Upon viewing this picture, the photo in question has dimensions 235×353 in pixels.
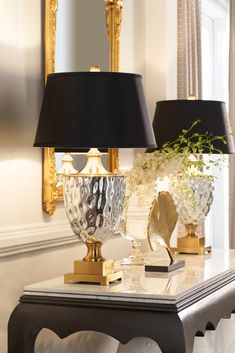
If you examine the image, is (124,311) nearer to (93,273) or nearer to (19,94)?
(93,273)

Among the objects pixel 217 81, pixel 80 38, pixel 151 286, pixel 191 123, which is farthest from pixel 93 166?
pixel 217 81

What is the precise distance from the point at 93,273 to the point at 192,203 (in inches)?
46.5

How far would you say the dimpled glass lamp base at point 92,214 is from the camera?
2787 millimetres

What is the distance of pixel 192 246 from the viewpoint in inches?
150

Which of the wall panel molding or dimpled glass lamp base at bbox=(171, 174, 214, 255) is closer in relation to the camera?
the wall panel molding

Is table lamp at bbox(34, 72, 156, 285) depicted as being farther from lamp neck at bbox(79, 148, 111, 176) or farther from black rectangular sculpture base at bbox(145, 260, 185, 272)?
black rectangular sculpture base at bbox(145, 260, 185, 272)

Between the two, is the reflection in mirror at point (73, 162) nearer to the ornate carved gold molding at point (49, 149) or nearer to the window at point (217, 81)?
the ornate carved gold molding at point (49, 149)

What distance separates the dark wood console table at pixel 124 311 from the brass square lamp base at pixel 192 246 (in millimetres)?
840

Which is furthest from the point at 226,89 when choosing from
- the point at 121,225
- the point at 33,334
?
the point at 33,334

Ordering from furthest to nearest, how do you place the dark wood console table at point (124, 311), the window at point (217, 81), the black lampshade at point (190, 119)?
the window at point (217, 81) < the black lampshade at point (190, 119) < the dark wood console table at point (124, 311)

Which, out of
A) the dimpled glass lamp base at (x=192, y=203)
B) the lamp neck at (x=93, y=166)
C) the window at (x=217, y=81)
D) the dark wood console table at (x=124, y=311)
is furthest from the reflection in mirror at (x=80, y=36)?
the window at (x=217, y=81)

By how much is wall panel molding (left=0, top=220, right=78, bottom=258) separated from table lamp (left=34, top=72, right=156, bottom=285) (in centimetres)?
28

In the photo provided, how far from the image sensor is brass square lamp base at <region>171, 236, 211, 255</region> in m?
3.79

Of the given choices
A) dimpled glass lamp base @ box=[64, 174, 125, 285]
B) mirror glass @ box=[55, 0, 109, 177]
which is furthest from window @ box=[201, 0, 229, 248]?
dimpled glass lamp base @ box=[64, 174, 125, 285]
